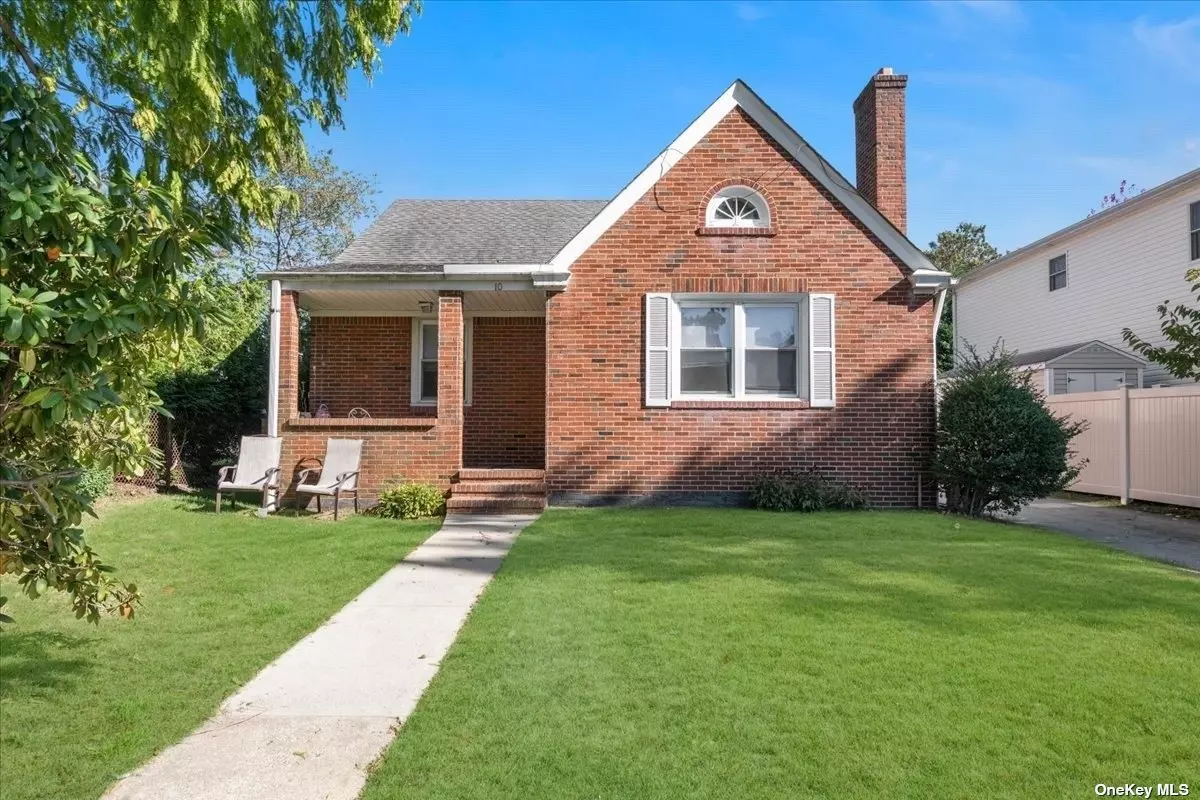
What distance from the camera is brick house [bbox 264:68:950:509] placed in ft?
36.3

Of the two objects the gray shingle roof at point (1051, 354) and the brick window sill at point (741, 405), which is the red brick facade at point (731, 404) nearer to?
the brick window sill at point (741, 405)

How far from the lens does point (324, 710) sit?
3.87 m

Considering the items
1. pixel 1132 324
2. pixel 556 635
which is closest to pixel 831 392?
pixel 556 635

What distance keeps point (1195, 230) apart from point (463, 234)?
1472cm

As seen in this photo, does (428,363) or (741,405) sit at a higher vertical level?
(428,363)

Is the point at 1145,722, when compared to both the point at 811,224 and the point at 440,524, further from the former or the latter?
the point at 811,224

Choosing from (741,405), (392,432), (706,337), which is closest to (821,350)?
(741,405)

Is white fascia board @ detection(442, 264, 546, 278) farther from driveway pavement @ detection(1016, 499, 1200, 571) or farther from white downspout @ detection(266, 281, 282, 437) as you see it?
driveway pavement @ detection(1016, 499, 1200, 571)

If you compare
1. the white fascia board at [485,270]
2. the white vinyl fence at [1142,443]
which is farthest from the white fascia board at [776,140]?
the white vinyl fence at [1142,443]

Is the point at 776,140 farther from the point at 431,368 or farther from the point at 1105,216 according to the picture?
the point at 1105,216

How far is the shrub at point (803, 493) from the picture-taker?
10602 mm

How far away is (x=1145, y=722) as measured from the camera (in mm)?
3529

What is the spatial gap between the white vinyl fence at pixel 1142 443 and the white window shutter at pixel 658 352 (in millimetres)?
7884

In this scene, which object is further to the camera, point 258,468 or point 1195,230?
point 1195,230
